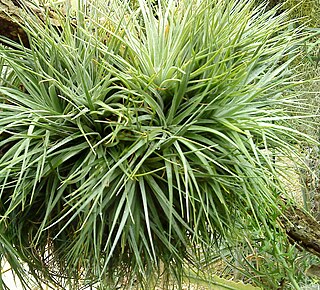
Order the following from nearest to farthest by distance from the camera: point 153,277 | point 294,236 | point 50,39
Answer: point 50,39, point 153,277, point 294,236

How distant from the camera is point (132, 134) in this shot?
519 millimetres

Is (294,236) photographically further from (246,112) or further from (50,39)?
(50,39)

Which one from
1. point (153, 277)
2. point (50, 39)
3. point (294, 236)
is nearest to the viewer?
point (50, 39)

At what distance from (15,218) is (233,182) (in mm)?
270

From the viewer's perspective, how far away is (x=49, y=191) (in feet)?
1.78

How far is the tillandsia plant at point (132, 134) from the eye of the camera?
0.51 m

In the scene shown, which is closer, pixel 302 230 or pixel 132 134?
pixel 132 134

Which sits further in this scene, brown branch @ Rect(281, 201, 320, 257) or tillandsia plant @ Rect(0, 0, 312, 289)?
brown branch @ Rect(281, 201, 320, 257)

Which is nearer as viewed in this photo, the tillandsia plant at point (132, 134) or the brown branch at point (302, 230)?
the tillandsia plant at point (132, 134)

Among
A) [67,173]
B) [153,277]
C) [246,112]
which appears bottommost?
[153,277]

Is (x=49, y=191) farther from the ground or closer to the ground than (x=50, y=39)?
closer to the ground

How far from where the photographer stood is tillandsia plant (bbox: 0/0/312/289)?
51 cm

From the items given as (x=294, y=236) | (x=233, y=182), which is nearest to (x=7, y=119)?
(x=233, y=182)

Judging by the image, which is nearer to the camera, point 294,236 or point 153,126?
point 153,126
